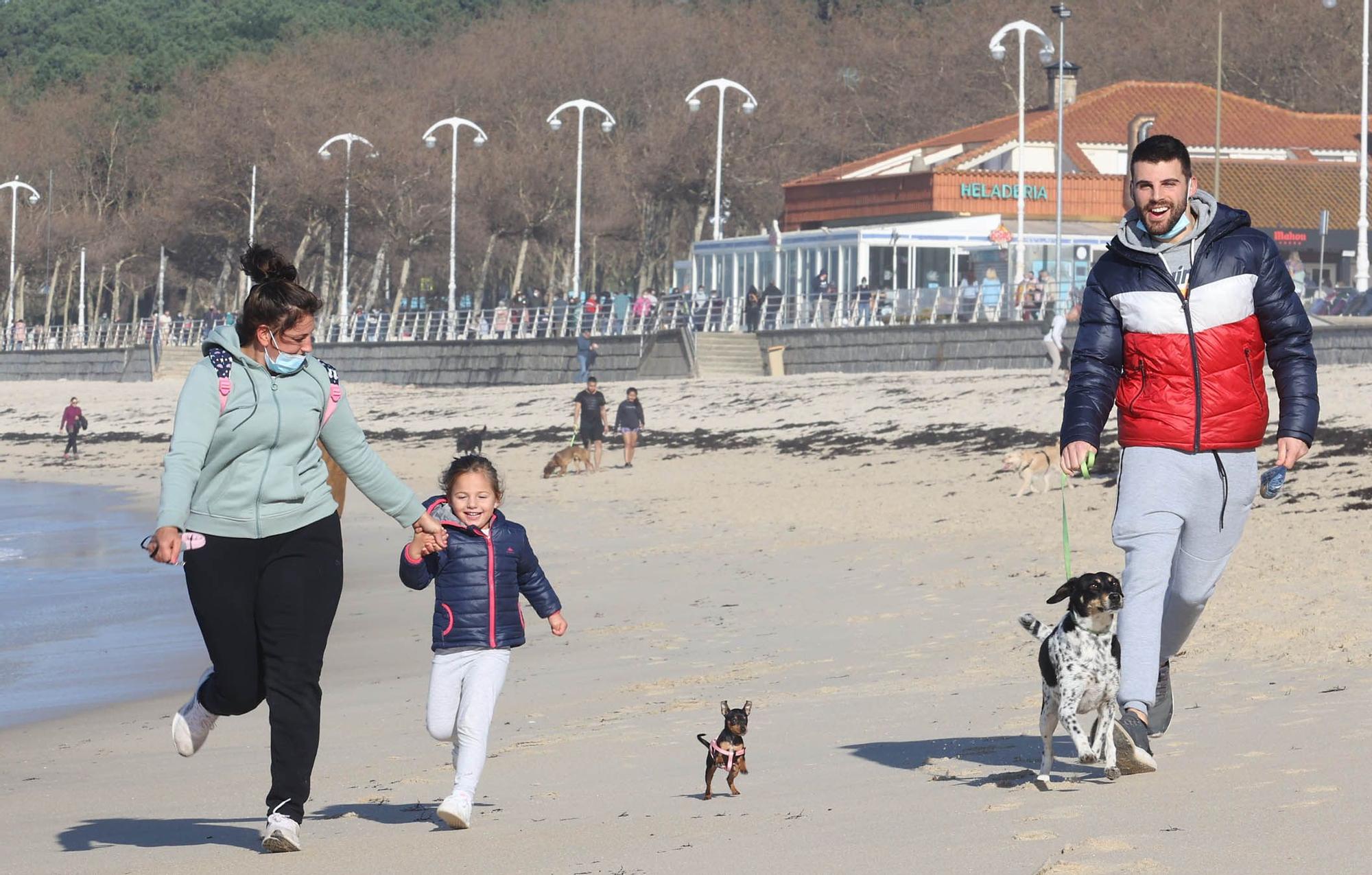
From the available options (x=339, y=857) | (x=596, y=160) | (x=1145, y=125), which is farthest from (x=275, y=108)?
(x=339, y=857)

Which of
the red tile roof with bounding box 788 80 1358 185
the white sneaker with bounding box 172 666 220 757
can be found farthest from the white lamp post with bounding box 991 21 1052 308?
the white sneaker with bounding box 172 666 220 757

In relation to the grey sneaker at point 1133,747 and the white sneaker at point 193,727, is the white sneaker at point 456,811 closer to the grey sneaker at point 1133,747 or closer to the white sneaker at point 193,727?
the white sneaker at point 193,727

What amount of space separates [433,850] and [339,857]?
0.26 m

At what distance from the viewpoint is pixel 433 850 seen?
226 inches

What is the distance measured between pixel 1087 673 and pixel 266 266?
2667 mm

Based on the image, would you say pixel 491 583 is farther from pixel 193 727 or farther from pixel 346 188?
pixel 346 188

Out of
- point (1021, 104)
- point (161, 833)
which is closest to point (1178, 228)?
point (161, 833)

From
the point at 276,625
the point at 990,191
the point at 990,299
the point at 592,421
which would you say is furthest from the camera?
the point at 990,191

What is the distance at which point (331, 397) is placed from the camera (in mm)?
5887

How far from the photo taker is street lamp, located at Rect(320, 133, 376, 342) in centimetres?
5531

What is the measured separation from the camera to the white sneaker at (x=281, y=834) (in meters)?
5.70

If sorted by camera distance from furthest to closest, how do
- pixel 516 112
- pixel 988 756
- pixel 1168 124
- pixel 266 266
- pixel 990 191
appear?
pixel 516 112, pixel 1168 124, pixel 990 191, pixel 988 756, pixel 266 266

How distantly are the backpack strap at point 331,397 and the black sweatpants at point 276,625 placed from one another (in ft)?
0.95

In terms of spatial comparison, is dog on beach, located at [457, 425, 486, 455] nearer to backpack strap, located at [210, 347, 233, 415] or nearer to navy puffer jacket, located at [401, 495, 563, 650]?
navy puffer jacket, located at [401, 495, 563, 650]
